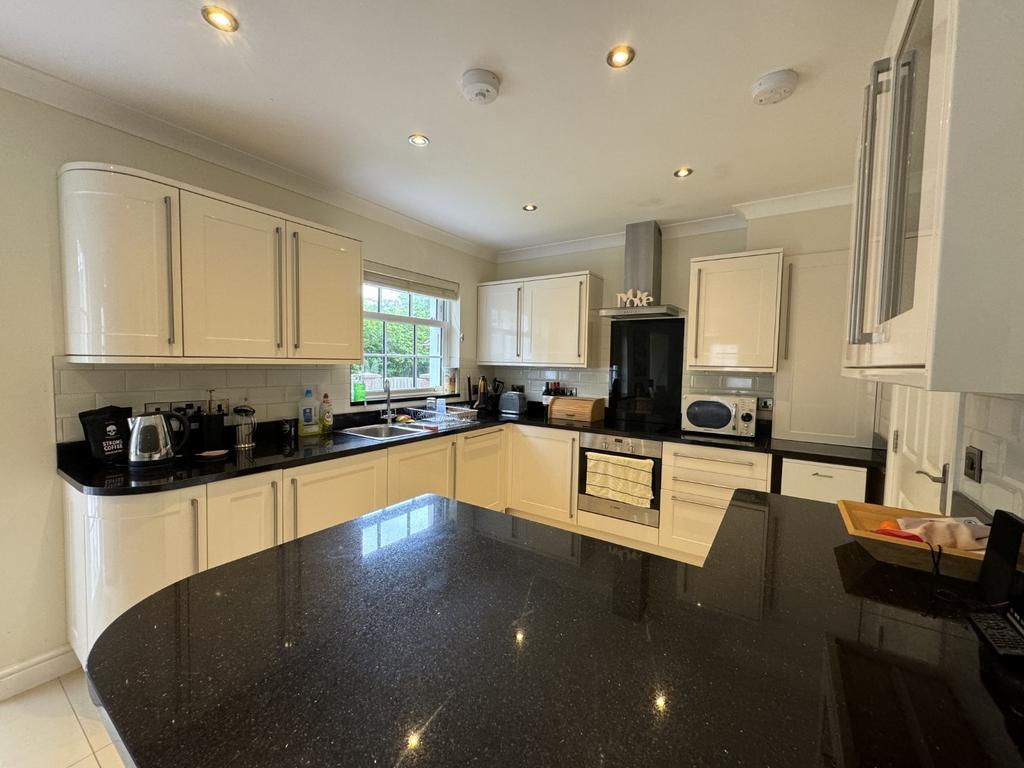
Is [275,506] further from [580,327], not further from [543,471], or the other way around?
[580,327]

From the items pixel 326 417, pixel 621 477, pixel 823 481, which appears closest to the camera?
pixel 823 481

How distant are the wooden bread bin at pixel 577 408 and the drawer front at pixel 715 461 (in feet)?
2.29

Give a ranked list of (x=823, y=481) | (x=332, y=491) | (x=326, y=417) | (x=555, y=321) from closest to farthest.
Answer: (x=332, y=491)
(x=823, y=481)
(x=326, y=417)
(x=555, y=321)

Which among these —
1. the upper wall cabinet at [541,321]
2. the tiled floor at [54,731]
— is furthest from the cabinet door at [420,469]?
the tiled floor at [54,731]

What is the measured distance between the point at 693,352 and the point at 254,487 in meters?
2.71

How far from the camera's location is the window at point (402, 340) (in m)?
3.15

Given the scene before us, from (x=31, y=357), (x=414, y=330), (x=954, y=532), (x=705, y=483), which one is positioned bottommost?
(x=705, y=483)

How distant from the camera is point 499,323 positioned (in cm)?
383

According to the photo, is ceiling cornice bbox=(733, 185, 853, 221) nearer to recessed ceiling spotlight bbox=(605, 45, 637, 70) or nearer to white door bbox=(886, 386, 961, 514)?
white door bbox=(886, 386, 961, 514)

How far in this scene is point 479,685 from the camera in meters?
0.60

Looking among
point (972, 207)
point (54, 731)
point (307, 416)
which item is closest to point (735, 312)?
point (972, 207)

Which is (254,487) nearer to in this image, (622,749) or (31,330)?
(31,330)

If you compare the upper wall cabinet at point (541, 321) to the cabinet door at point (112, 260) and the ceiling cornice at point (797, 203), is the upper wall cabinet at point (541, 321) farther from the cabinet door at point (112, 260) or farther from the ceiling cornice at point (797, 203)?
the cabinet door at point (112, 260)

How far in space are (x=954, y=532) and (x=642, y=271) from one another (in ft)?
8.40
